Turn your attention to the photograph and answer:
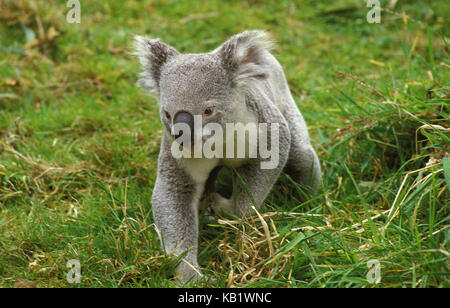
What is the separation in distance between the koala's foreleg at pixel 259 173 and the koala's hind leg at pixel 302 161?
0.33 meters

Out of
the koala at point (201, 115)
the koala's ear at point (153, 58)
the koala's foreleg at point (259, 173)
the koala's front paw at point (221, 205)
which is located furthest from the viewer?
the koala's front paw at point (221, 205)

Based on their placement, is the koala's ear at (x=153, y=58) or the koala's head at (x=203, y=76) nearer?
the koala's head at (x=203, y=76)

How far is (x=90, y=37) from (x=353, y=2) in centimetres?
336

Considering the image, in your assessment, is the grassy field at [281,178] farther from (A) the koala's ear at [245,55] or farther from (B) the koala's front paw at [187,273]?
(A) the koala's ear at [245,55]

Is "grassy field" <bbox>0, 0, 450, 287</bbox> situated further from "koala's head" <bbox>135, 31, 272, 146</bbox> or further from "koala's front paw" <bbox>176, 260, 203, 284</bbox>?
"koala's head" <bbox>135, 31, 272, 146</bbox>

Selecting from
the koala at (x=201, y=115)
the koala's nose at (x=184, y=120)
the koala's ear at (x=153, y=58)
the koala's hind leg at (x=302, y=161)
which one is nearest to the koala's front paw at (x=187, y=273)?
the koala at (x=201, y=115)

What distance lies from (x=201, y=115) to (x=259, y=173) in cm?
73

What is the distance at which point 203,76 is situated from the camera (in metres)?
2.64

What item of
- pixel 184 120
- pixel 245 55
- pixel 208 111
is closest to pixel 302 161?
pixel 245 55

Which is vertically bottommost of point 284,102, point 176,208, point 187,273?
point 187,273

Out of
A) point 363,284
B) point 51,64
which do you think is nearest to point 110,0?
point 51,64

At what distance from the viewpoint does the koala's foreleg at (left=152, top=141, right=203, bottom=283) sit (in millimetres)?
2900

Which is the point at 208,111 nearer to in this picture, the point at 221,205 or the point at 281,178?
the point at 221,205

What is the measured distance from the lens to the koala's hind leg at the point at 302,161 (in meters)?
3.51
